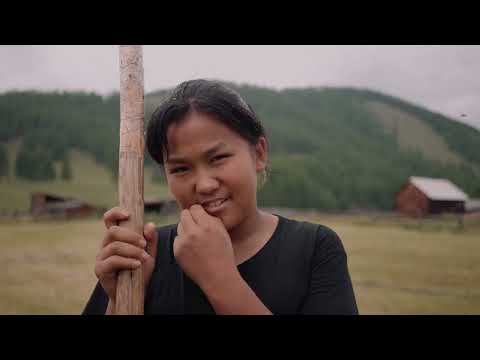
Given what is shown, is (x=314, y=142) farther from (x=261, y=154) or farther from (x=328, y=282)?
(x=328, y=282)

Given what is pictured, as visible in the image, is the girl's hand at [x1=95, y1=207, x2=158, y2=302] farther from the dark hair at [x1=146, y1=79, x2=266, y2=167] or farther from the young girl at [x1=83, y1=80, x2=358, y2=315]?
the dark hair at [x1=146, y1=79, x2=266, y2=167]

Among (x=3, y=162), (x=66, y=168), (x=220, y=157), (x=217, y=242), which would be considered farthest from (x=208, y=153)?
(x=66, y=168)

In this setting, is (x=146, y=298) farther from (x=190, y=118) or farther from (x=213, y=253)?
(x=190, y=118)

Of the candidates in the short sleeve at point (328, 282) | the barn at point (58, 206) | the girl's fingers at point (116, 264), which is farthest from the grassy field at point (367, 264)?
the girl's fingers at point (116, 264)

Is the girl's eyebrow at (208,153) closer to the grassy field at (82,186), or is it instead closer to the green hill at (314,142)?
the green hill at (314,142)

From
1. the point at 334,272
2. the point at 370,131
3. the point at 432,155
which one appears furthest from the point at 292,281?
the point at 370,131
